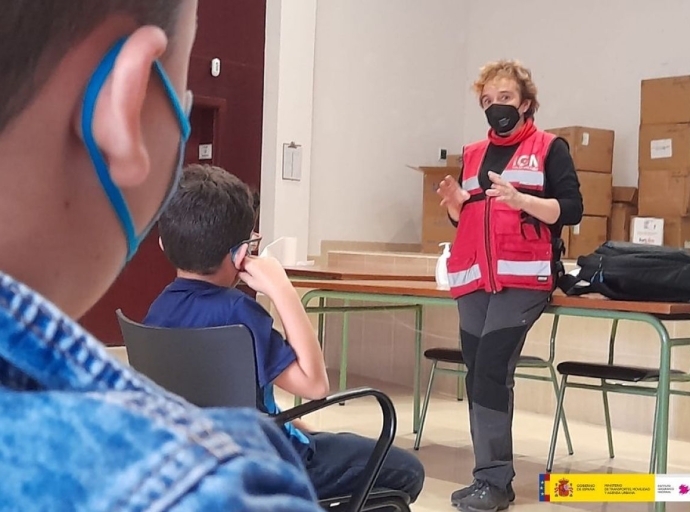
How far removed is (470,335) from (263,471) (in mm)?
2593

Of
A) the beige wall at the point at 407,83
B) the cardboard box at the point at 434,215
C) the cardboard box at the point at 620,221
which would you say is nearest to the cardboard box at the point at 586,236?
the cardboard box at the point at 620,221

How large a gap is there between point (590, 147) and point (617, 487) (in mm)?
3207

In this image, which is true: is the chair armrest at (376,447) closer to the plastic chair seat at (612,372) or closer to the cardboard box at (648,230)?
the plastic chair seat at (612,372)

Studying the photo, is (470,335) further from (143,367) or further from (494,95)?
(143,367)

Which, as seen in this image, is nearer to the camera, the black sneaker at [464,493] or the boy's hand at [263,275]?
the boy's hand at [263,275]

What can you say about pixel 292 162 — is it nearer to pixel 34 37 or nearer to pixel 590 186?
pixel 590 186

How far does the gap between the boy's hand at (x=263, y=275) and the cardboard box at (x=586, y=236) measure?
3.65 meters

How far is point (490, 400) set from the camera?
272 centimetres

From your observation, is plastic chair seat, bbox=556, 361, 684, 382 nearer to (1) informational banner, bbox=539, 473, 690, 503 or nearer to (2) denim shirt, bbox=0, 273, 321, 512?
(1) informational banner, bbox=539, 473, 690, 503

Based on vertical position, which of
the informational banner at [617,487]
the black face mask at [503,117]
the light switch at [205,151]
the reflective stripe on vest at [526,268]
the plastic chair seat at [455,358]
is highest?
the black face mask at [503,117]

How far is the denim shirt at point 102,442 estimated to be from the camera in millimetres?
260

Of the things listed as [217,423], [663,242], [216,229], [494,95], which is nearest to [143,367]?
[216,229]

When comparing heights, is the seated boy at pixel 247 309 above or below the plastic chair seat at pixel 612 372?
above

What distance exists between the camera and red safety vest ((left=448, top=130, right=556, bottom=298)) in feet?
8.75
